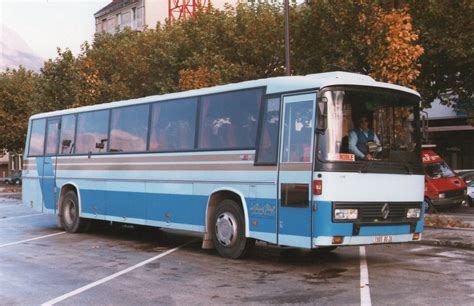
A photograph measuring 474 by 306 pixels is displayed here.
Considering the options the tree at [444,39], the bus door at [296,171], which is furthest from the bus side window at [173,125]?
the tree at [444,39]

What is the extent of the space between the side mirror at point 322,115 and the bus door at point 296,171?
0.21m

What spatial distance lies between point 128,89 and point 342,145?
2212 centimetres

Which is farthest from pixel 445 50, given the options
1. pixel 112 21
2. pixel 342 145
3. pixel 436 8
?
pixel 112 21

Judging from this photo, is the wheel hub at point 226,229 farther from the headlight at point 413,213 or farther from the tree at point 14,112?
the tree at point 14,112

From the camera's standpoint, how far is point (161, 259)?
36.7 feet

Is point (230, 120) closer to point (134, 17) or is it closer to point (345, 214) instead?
point (345, 214)

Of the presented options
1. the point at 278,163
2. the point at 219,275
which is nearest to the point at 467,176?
the point at 278,163

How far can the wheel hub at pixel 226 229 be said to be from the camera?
10.9 m

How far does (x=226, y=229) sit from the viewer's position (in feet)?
36.3

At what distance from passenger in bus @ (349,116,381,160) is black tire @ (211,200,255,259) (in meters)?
2.39

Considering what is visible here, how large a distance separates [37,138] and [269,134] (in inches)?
386

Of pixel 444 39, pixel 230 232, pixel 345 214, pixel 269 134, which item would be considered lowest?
pixel 230 232

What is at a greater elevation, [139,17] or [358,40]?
[139,17]

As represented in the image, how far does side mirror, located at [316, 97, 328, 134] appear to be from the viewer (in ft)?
30.6
